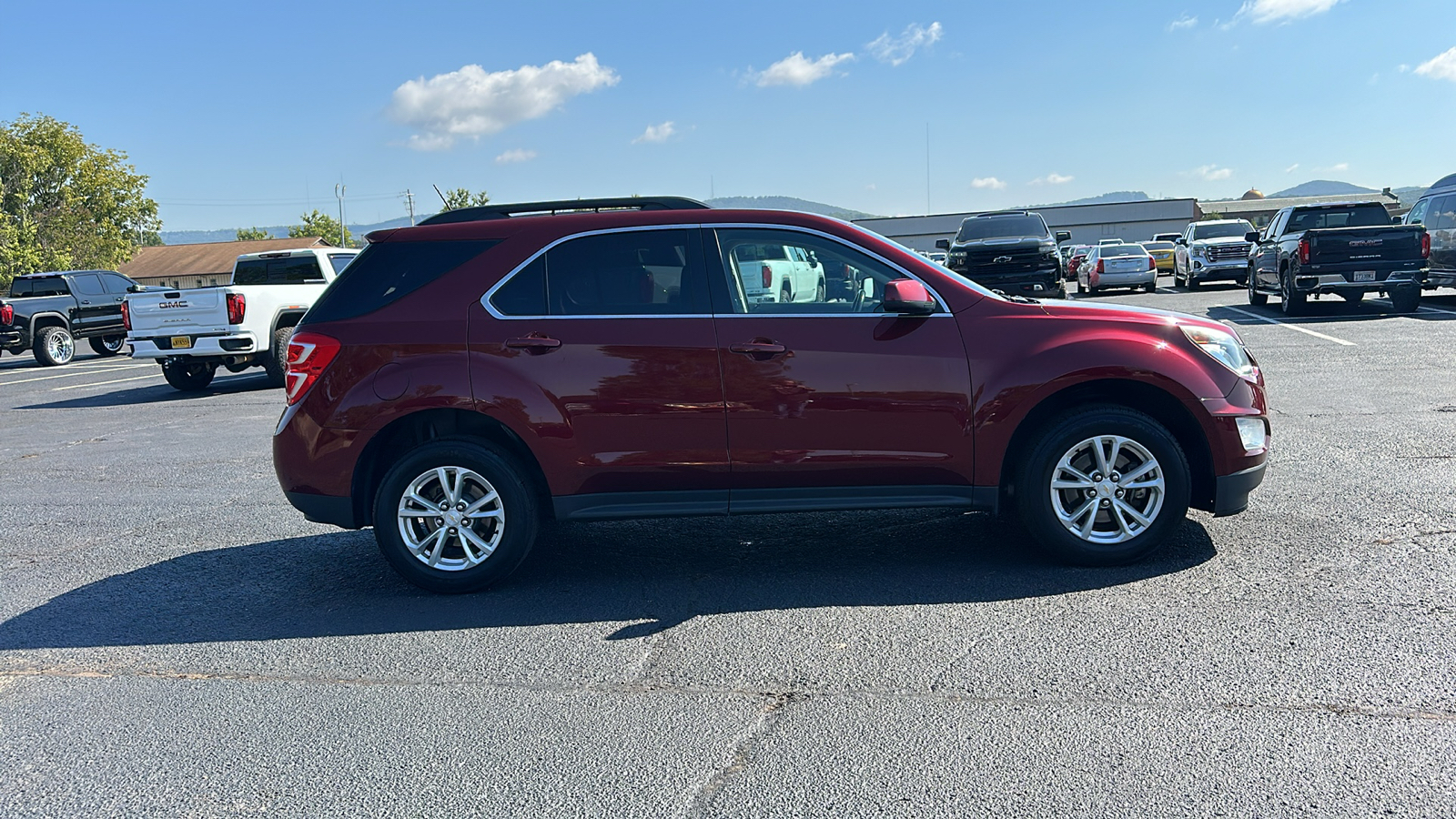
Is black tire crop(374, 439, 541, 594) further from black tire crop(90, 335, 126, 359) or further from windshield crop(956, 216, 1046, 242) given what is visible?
black tire crop(90, 335, 126, 359)

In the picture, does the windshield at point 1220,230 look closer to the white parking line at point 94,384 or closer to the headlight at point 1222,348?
the white parking line at point 94,384

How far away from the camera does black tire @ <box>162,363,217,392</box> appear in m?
16.2

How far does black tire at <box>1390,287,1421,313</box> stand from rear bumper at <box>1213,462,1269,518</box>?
48.3 feet

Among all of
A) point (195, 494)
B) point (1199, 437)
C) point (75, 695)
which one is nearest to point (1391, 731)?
point (1199, 437)

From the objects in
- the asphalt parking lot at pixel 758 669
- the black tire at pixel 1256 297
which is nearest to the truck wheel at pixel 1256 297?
the black tire at pixel 1256 297

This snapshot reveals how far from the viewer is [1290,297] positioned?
61.1ft

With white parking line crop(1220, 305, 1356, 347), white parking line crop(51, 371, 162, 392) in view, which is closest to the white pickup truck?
white parking line crop(51, 371, 162, 392)

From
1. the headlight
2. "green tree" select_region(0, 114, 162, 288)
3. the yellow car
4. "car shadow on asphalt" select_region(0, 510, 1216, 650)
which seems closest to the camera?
"car shadow on asphalt" select_region(0, 510, 1216, 650)

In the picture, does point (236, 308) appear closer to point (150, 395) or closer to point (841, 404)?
point (150, 395)

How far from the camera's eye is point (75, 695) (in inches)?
169

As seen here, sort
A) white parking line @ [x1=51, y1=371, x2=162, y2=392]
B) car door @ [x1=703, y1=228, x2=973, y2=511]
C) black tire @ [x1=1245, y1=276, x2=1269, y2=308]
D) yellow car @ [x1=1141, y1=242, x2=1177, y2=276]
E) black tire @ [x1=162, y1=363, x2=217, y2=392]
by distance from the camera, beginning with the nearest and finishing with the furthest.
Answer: car door @ [x1=703, y1=228, x2=973, y2=511] → black tire @ [x1=162, y1=363, x2=217, y2=392] → white parking line @ [x1=51, y1=371, x2=162, y2=392] → black tire @ [x1=1245, y1=276, x2=1269, y2=308] → yellow car @ [x1=1141, y1=242, x2=1177, y2=276]

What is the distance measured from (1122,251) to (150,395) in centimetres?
2406

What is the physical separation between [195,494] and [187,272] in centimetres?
10715

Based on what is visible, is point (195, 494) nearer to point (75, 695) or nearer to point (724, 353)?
point (75, 695)
